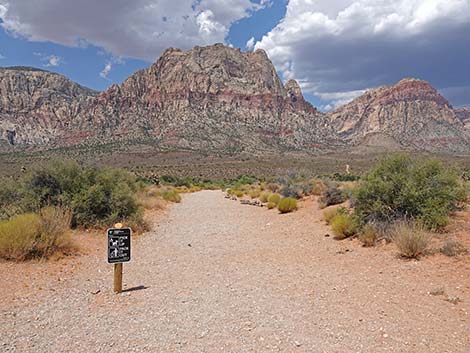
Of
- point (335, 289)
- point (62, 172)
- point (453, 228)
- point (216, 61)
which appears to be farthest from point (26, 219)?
point (216, 61)

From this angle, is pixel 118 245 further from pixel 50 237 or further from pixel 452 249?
pixel 452 249

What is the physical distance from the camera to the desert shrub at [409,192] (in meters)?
11.3

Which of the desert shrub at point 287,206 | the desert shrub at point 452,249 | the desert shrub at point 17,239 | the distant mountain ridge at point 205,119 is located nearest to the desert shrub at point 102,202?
the desert shrub at point 17,239

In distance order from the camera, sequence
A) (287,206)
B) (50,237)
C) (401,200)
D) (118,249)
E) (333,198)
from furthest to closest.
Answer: (287,206), (333,198), (401,200), (50,237), (118,249)

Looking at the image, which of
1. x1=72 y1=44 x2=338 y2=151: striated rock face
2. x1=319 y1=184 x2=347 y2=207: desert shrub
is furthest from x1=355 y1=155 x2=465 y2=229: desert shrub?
x1=72 y1=44 x2=338 y2=151: striated rock face

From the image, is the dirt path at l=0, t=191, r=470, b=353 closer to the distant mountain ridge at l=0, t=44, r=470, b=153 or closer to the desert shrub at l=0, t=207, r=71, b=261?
the desert shrub at l=0, t=207, r=71, b=261

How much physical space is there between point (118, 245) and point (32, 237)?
3.39 meters

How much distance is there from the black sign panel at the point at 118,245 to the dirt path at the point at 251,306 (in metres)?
0.69

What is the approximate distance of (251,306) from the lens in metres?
6.68

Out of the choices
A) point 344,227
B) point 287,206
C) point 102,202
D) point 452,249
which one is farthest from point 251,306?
point 287,206

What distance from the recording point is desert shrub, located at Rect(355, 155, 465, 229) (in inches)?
446

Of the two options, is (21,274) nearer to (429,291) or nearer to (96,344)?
(96,344)

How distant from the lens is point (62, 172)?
14.0 m

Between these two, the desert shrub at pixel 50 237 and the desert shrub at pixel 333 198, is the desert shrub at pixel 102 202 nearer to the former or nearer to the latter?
the desert shrub at pixel 50 237
